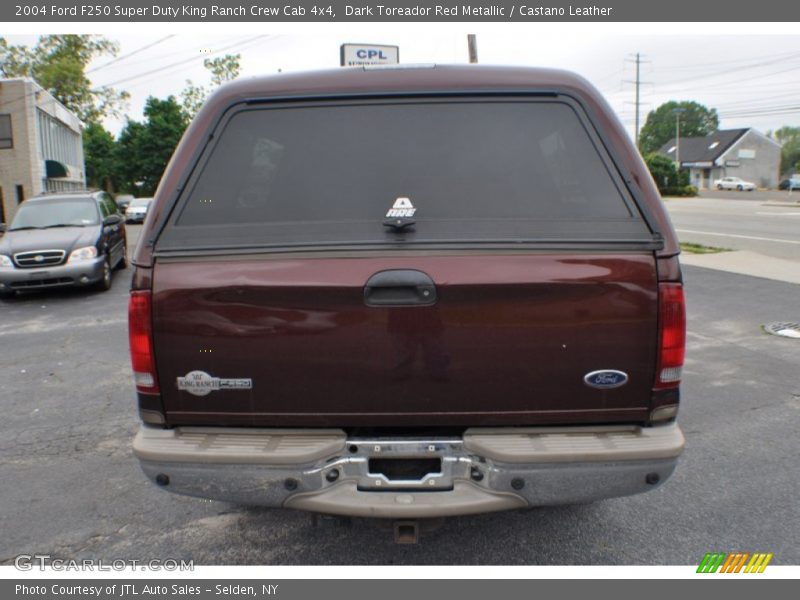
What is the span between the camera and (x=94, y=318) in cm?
927

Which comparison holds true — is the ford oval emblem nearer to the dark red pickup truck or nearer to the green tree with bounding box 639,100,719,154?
the dark red pickup truck

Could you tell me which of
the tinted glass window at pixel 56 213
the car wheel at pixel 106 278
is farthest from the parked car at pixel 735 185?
the car wheel at pixel 106 278

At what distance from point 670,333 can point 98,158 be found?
7192 centimetres

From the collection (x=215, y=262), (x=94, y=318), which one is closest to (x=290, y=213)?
(x=215, y=262)

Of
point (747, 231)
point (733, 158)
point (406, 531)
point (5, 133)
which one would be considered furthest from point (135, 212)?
point (733, 158)

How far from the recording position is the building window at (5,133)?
110ft

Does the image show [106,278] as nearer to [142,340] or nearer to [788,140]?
[142,340]

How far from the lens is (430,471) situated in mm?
2674

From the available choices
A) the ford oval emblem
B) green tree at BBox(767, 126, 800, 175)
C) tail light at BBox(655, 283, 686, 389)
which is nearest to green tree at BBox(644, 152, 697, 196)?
tail light at BBox(655, 283, 686, 389)

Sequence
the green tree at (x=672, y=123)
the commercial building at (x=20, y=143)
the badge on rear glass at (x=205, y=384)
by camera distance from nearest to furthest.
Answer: the badge on rear glass at (x=205, y=384), the commercial building at (x=20, y=143), the green tree at (x=672, y=123)

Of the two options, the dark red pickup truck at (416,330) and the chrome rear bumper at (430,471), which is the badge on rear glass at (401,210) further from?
the chrome rear bumper at (430,471)

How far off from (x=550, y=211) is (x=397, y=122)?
765 mm

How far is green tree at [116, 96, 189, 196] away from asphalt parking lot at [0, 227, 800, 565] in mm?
59253

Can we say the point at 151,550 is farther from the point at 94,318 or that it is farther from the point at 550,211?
the point at 94,318
